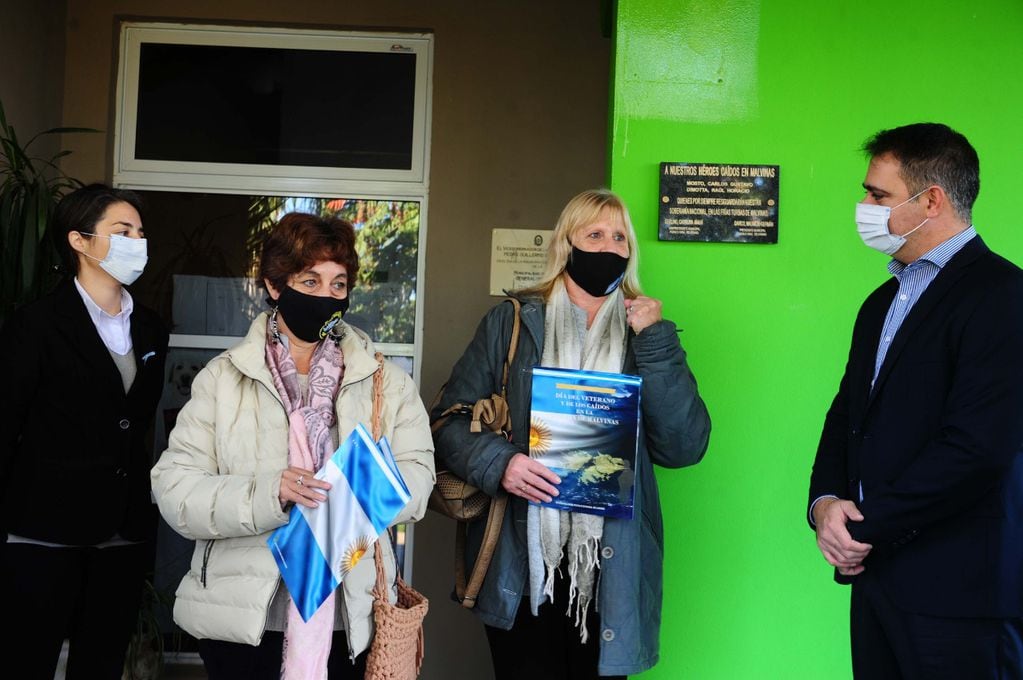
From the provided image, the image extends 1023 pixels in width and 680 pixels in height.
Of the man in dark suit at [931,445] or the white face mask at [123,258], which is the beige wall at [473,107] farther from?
the man in dark suit at [931,445]

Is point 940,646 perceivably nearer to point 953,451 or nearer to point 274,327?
point 953,451

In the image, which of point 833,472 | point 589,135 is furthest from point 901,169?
point 589,135

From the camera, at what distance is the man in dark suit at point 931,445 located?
6.79 ft

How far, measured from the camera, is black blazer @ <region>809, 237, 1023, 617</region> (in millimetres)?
2066

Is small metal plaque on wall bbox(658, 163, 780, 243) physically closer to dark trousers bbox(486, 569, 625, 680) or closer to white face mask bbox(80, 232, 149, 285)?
dark trousers bbox(486, 569, 625, 680)

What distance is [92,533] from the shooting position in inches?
112

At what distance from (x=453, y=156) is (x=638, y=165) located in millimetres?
1529

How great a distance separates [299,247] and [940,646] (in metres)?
1.77

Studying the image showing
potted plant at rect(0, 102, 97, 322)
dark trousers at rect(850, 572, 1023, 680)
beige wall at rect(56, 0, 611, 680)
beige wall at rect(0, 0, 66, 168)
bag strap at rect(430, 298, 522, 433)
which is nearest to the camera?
dark trousers at rect(850, 572, 1023, 680)

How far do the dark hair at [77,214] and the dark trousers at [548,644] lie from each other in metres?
1.72

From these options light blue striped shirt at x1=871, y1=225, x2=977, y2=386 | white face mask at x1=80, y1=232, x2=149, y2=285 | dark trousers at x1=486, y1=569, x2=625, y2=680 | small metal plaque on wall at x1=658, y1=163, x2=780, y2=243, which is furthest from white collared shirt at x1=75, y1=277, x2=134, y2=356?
light blue striped shirt at x1=871, y1=225, x2=977, y2=386

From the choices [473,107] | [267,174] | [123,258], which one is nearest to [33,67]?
[267,174]

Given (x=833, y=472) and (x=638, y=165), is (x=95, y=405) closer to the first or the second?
(x=638, y=165)

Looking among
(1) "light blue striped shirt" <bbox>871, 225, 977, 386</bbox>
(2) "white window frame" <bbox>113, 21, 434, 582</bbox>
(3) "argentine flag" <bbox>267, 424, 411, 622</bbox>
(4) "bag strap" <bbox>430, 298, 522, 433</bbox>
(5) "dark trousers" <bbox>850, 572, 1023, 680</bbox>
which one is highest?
(2) "white window frame" <bbox>113, 21, 434, 582</bbox>
